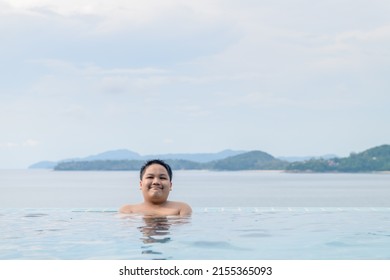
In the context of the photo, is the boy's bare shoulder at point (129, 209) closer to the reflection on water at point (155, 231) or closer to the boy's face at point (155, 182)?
the reflection on water at point (155, 231)

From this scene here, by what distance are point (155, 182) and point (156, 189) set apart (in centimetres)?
11

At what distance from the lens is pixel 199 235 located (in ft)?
22.0

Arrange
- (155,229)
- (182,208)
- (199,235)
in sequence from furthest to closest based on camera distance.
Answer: (182,208), (155,229), (199,235)

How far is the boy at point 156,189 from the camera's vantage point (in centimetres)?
706

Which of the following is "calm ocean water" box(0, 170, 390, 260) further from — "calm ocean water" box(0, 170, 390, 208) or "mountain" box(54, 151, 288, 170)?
"mountain" box(54, 151, 288, 170)

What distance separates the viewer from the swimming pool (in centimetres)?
584

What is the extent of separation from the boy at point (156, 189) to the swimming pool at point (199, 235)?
10 cm

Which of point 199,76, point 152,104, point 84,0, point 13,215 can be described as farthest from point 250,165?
point 13,215

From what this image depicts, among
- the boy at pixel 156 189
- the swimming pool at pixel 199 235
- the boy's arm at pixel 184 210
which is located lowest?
the swimming pool at pixel 199 235

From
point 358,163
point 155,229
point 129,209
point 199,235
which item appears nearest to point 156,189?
point 155,229

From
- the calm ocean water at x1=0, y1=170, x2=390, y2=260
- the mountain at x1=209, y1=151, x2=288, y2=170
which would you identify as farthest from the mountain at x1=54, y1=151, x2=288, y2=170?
the calm ocean water at x1=0, y1=170, x2=390, y2=260

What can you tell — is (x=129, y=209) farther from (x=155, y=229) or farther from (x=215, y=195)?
(x=215, y=195)

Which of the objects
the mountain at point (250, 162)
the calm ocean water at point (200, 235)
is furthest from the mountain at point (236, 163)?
the calm ocean water at point (200, 235)

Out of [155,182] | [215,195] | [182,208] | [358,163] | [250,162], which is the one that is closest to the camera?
[155,182]
